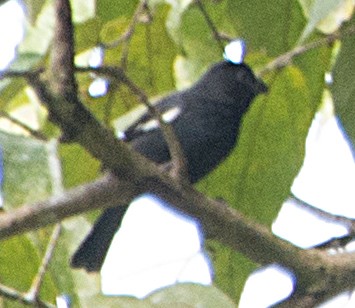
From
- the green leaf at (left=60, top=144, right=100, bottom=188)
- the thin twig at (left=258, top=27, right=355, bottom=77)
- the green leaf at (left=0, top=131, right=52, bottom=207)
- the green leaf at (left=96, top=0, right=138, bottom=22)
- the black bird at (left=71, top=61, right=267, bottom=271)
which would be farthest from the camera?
the black bird at (left=71, top=61, right=267, bottom=271)

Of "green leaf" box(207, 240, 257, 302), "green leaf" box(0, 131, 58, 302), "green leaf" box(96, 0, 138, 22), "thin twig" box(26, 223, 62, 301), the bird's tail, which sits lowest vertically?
the bird's tail

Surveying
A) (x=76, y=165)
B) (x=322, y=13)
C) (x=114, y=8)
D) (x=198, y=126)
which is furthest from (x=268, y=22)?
(x=198, y=126)

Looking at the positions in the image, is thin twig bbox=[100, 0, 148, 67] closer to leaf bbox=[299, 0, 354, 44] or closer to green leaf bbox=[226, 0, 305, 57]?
green leaf bbox=[226, 0, 305, 57]

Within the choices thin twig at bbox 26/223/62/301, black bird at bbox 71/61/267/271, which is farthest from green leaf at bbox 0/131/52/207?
black bird at bbox 71/61/267/271

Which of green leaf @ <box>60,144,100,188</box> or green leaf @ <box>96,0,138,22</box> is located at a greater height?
green leaf @ <box>96,0,138,22</box>

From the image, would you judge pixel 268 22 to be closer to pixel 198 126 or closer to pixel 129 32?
pixel 129 32

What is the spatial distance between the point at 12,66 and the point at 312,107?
72cm

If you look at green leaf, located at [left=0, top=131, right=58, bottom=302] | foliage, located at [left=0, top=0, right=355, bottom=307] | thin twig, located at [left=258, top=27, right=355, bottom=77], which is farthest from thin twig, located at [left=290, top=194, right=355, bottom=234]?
green leaf, located at [left=0, top=131, right=58, bottom=302]

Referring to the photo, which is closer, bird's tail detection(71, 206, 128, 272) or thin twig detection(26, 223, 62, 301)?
thin twig detection(26, 223, 62, 301)

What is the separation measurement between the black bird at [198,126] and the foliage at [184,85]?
0.84ft

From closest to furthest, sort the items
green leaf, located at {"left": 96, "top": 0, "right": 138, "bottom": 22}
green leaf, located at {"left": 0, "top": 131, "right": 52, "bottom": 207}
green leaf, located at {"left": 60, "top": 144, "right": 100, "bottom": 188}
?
green leaf, located at {"left": 0, "top": 131, "right": 52, "bottom": 207}, green leaf, located at {"left": 60, "top": 144, "right": 100, "bottom": 188}, green leaf, located at {"left": 96, "top": 0, "right": 138, "bottom": 22}

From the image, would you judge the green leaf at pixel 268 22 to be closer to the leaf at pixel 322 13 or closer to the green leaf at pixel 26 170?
the leaf at pixel 322 13

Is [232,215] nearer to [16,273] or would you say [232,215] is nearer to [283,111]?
[283,111]

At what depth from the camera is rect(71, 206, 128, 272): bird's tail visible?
2236mm
